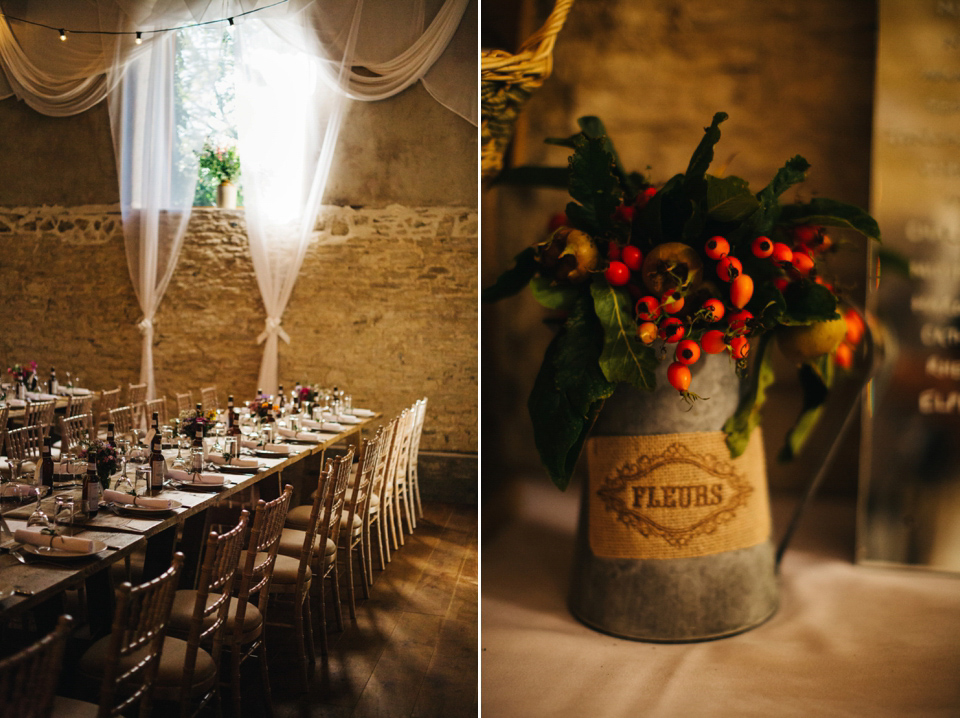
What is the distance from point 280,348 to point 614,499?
4.42 m

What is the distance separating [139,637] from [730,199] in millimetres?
1692

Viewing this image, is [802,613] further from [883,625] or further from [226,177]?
[226,177]

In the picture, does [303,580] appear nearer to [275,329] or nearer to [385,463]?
[385,463]

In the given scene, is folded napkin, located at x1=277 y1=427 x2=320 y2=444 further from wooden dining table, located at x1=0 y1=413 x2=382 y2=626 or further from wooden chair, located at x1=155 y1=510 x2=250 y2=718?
wooden chair, located at x1=155 y1=510 x2=250 y2=718

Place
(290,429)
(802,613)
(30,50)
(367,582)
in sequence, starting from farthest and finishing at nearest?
(30,50)
(290,429)
(367,582)
(802,613)

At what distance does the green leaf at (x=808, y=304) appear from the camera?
137cm

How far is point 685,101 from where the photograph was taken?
212cm

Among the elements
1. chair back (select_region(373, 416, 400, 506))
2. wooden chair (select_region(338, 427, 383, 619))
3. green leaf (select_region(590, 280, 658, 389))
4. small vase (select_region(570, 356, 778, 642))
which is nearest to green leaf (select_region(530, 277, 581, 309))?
green leaf (select_region(590, 280, 658, 389))

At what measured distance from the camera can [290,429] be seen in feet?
13.4

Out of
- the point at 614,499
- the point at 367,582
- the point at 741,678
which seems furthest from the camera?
the point at 367,582

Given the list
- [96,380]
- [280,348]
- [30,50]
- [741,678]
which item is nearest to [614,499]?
[741,678]

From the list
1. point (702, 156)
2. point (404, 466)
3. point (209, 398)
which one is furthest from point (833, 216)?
point (209, 398)

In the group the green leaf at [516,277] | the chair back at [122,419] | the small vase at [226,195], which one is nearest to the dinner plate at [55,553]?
the green leaf at [516,277]

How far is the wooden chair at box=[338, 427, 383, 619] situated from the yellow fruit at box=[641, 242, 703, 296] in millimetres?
1891
